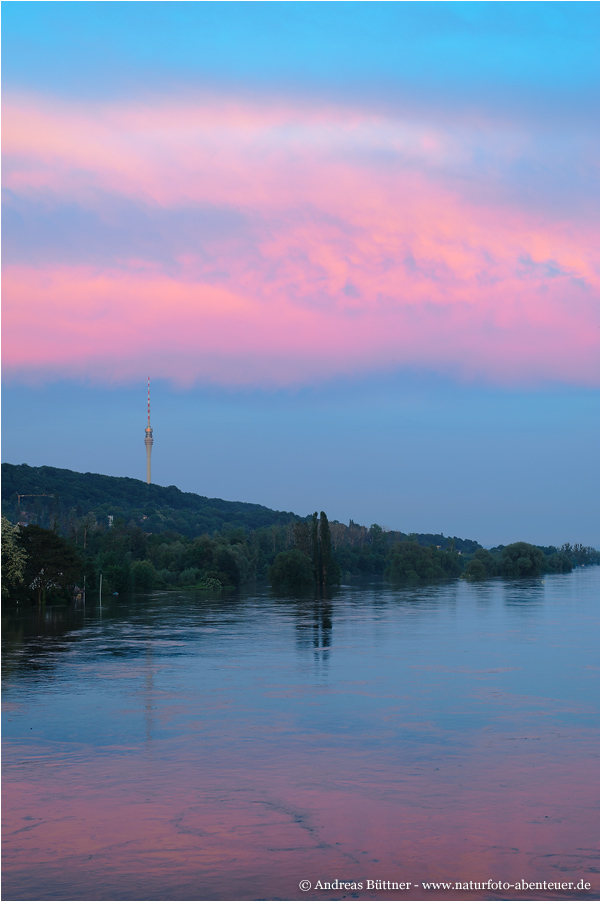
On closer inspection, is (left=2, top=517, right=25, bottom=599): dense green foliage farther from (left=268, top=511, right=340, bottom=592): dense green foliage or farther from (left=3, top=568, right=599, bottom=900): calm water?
(left=268, top=511, right=340, bottom=592): dense green foliage

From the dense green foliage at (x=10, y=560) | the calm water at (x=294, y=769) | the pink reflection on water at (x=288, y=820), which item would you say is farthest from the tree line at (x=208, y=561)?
the pink reflection on water at (x=288, y=820)

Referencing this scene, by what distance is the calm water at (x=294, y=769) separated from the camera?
35.8ft

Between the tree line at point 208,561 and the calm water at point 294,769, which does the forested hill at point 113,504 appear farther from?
the calm water at point 294,769

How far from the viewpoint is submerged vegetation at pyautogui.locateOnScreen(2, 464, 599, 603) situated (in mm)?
55438

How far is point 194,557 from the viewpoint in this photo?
89.0m

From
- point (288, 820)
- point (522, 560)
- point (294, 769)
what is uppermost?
point (288, 820)

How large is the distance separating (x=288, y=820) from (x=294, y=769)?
279 centimetres

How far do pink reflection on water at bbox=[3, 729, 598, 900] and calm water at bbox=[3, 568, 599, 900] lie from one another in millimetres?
40

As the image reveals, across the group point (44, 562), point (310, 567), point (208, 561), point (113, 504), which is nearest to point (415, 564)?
point (310, 567)

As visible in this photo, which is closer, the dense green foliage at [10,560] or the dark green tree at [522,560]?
the dense green foliage at [10,560]

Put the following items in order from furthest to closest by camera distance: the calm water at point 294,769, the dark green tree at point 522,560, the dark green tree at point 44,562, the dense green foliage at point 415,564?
the dense green foliage at point 415,564 < the dark green tree at point 522,560 < the dark green tree at point 44,562 < the calm water at point 294,769

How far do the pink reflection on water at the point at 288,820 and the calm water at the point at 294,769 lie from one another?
40 millimetres

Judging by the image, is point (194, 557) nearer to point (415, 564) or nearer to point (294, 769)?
point (415, 564)

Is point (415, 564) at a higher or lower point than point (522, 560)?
lower
